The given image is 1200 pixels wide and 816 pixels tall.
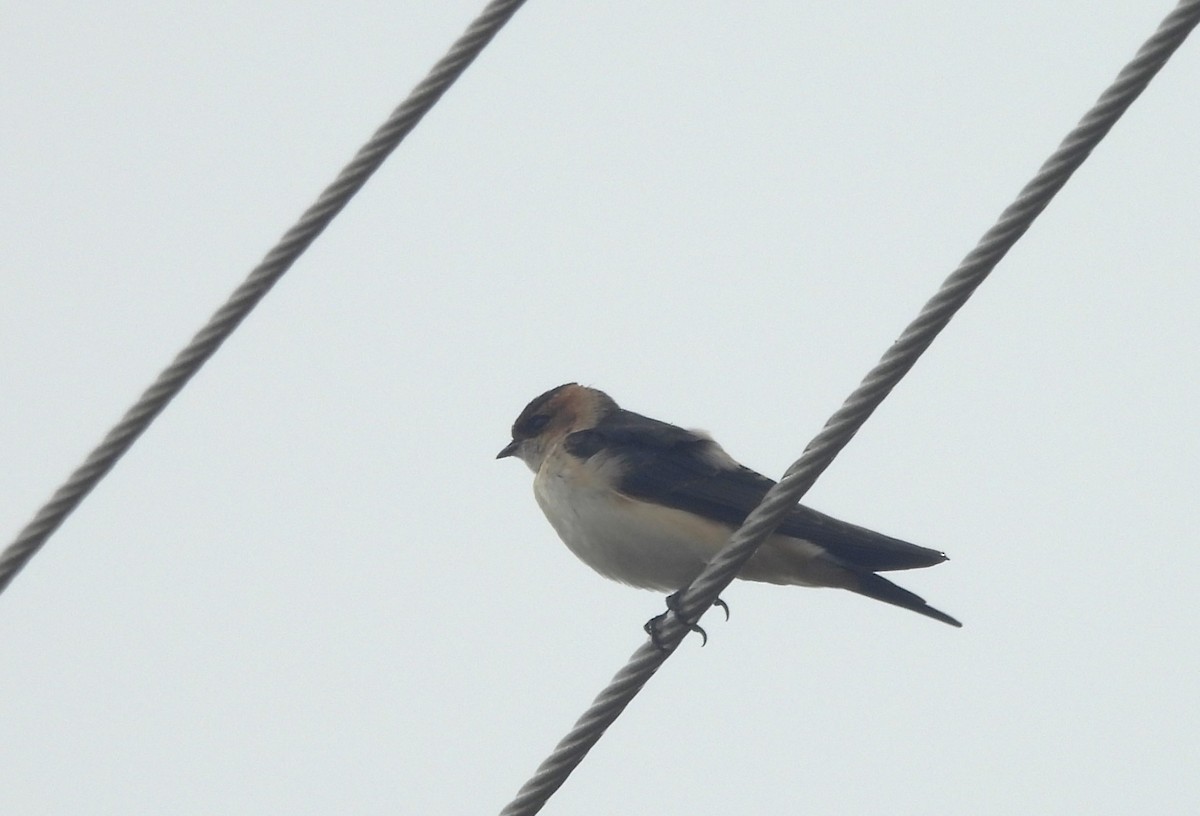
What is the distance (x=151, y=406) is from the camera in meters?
3.18

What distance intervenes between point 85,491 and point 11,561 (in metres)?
0.19

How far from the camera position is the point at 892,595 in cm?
514

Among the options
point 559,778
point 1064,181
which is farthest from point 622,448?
point 1064,181

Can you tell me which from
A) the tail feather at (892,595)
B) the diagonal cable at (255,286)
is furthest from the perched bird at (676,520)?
the diagonal cable at (255,286)

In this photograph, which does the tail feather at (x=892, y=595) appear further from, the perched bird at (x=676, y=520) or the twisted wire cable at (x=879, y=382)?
the twisted wire cable at (x=879, y=382)

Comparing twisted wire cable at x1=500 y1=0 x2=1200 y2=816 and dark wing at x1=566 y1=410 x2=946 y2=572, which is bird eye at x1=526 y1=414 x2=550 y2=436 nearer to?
dark wing at x1=566 y1=410 x2=946 y2=572

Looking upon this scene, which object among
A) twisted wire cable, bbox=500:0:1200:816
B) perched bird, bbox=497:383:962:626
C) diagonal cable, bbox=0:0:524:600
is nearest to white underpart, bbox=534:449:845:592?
perched bird, bbox=497:383:962:626

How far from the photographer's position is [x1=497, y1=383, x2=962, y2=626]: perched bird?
5.22m

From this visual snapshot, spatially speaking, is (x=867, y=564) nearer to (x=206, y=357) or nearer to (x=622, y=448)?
(x=622, y=448)

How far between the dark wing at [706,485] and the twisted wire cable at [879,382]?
1.30 meters

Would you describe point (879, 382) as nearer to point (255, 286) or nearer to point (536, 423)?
point (255, 286)

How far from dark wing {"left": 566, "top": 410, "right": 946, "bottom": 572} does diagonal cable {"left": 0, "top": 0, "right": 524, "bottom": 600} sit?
2253 millimetres

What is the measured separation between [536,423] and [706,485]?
1.48 m

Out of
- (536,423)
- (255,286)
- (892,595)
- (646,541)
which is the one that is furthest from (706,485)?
(255,286)
